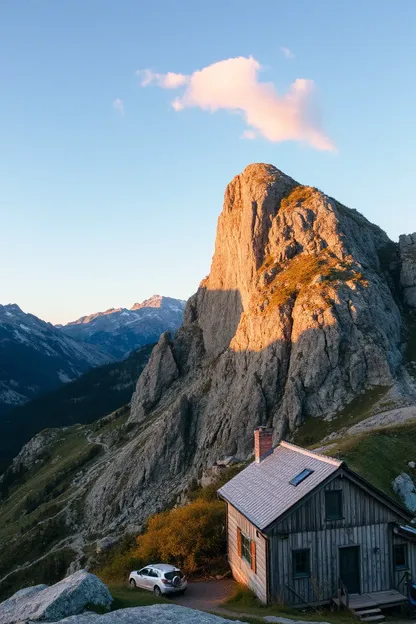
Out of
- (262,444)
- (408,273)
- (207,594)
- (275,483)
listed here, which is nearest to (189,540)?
(207,594)

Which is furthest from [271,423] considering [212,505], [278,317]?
[212,505]

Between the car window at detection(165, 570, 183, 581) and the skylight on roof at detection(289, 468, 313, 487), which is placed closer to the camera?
the skylight on roof at detection(289, 468, 313, 487)

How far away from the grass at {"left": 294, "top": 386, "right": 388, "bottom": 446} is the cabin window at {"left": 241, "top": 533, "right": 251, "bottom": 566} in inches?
1374

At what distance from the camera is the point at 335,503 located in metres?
24.8

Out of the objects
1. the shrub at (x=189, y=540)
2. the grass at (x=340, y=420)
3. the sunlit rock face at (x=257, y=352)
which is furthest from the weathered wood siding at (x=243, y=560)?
the sunlit rock face at (x=257, y=352)

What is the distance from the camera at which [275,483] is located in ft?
89.2

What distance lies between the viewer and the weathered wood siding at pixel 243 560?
24375 millimetres

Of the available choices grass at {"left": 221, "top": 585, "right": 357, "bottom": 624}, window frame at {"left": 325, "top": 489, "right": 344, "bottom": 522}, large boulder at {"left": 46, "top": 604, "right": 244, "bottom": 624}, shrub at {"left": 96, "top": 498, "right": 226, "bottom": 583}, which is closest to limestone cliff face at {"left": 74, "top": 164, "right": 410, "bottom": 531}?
shrub at {"left": 96, "top": 498, "right": 226, "bottom": 583}

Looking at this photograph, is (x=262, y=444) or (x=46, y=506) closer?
(x=262, y=444)

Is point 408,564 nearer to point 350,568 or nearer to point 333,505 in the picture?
point 350,568

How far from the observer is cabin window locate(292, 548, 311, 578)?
2416 centimetres

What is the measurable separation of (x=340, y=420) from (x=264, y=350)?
19.8 m

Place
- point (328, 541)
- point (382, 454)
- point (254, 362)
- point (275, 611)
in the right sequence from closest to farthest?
1. point (275, 611)
2. point (328, 541)
3. point (382, 454)
4. point (254, 362)

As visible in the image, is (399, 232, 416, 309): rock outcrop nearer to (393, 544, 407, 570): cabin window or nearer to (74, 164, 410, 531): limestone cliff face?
(74, 164, 410, 531): limestone cliff face
